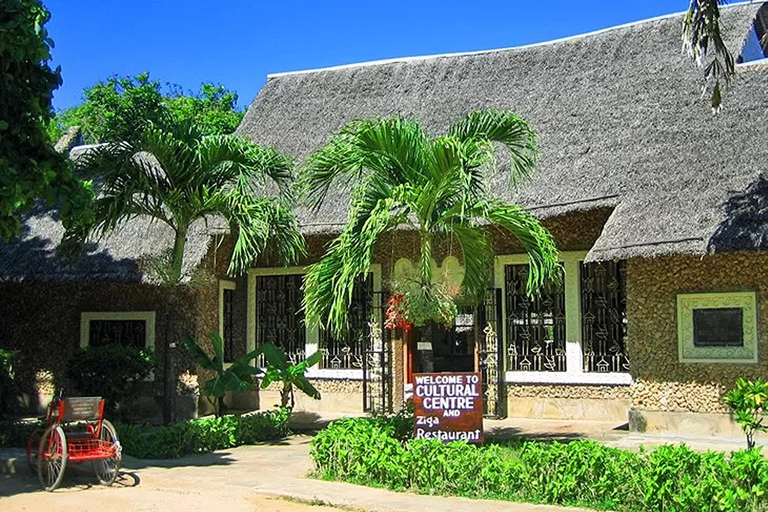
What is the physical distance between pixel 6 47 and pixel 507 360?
9447 mm

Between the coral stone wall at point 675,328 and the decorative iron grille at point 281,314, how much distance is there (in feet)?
21.1

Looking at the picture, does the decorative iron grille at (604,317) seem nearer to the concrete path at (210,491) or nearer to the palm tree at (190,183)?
the palm tree at (190,183)

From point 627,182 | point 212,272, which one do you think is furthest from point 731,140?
point 212,272

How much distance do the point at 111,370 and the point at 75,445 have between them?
4.84 metres

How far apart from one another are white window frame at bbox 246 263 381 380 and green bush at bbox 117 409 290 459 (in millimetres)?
2785

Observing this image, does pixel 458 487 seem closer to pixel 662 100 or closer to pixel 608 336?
pixel 608 336

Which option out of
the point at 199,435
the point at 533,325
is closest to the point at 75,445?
the point at 199,435

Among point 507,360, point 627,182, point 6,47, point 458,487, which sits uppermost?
point 6,47

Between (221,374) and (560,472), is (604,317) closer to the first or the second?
(221,374)

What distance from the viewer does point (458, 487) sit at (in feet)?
30.1

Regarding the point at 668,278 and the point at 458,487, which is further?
the point at 668,278

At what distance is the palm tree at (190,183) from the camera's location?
12.9 m

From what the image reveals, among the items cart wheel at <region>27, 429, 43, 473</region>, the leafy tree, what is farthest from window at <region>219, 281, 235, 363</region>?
the leafy tree

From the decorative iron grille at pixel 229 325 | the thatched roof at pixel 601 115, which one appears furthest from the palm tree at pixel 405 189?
the decorative iron grille at pixel 229 325
